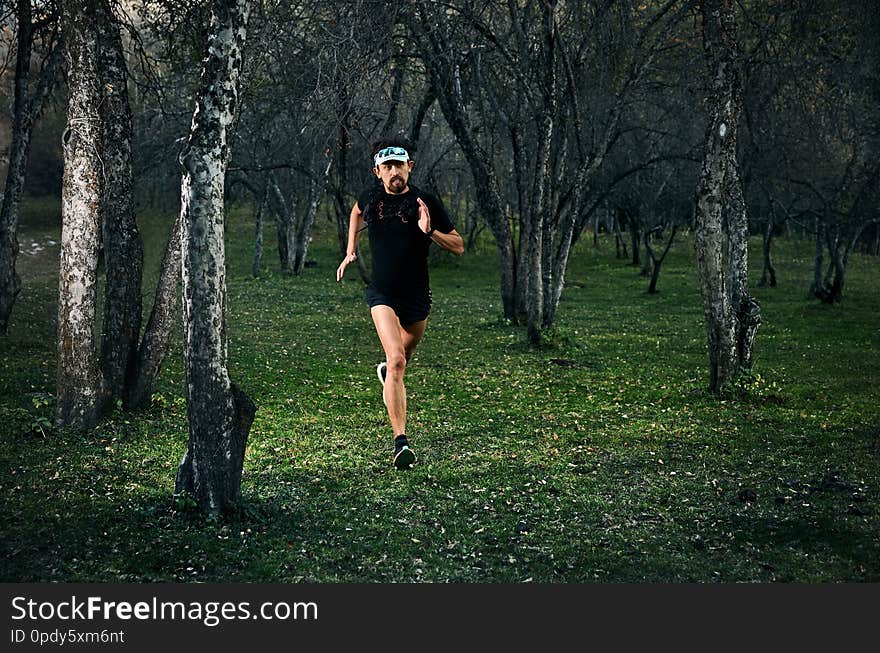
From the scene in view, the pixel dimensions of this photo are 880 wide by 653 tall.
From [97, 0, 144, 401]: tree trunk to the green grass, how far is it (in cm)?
72

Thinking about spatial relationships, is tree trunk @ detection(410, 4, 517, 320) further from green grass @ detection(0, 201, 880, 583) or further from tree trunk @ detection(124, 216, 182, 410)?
tree trunk @ detection(124, 216, 182, 410)

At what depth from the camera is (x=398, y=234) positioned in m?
8.89

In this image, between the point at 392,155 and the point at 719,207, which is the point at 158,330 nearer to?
the point at 392,155

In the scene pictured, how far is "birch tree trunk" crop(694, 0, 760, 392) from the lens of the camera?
13398 millimetres

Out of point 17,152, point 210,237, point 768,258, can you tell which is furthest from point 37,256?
point 210,237

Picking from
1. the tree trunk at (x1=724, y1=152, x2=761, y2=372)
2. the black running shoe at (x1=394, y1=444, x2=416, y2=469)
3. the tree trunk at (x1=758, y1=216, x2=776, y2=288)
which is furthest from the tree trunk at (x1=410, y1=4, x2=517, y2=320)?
the tree trunk at (x1=758, y1=216, x2=776, y2=288)

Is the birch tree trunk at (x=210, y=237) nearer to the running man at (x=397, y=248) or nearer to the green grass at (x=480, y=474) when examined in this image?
the green grass at (x=480, y=474)

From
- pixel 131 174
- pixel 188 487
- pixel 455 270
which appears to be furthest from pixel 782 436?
pixel 455 270

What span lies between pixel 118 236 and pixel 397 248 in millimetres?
4265

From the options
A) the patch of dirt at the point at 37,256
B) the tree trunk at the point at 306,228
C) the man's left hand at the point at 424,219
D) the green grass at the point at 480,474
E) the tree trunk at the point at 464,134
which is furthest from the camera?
the tree trunk at the point at 306,228

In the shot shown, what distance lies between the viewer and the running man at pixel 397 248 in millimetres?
8789

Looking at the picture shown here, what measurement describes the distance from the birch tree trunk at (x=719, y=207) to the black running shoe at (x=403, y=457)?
18.9 ft

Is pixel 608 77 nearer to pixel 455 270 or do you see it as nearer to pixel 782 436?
pixel 782 436

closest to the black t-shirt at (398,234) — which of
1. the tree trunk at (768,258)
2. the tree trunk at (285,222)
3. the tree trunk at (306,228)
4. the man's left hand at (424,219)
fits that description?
the man's left hand at (424,219)
